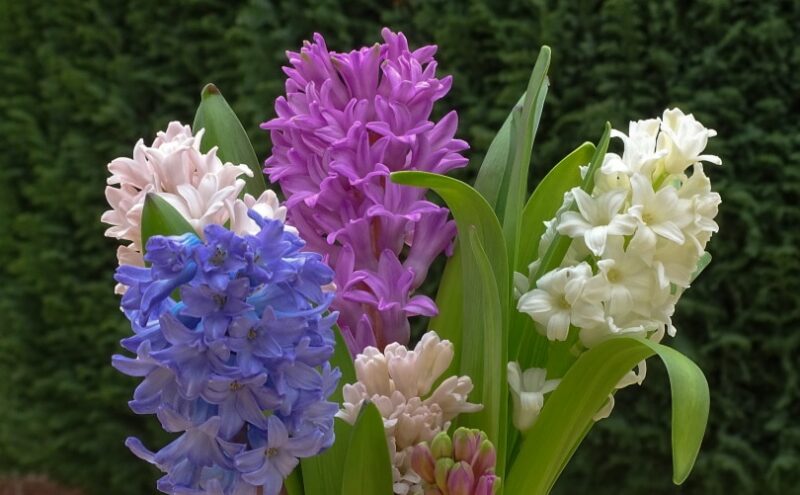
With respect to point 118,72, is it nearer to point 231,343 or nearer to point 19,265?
point 19,265

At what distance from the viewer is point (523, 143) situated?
54 centimetres

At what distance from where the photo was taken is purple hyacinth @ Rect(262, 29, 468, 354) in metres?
0.52

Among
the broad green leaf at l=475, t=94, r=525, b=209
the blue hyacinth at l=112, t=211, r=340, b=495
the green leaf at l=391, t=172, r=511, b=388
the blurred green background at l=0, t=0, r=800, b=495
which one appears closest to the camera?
the blue hyacinth at l=112, t=211, r=340, b=495

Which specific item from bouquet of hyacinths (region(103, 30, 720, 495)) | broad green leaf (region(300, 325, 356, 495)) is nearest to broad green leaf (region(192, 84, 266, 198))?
bouquet of hyacinths (region(103, 30, 720, 495))

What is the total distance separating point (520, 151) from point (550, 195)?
0.08 metres

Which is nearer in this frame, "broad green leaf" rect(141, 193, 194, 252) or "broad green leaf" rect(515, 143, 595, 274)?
"broad green leaf" rect(141, 193, 194, 252)

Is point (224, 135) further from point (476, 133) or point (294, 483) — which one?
point (476, 133)

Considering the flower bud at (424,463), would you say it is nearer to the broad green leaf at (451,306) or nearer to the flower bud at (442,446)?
the flower bud at (442,446)

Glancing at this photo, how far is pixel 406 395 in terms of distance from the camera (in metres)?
0.52

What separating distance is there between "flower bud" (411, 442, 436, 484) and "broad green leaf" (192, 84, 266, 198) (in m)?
0.17

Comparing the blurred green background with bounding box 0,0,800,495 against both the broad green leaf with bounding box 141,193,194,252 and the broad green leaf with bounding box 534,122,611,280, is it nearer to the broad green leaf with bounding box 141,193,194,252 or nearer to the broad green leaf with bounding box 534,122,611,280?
the broad green leaf with bounding box 534,122,611,280

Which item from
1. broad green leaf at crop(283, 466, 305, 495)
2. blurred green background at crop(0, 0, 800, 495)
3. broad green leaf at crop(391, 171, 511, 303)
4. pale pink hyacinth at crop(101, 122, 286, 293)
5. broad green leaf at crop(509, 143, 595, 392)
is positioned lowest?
blurred green background at crop(0, 0, 800, 495)

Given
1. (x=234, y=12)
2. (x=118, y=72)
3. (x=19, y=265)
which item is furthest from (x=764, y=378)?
(x=19, y=265)

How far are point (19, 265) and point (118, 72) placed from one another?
1.76 ft
